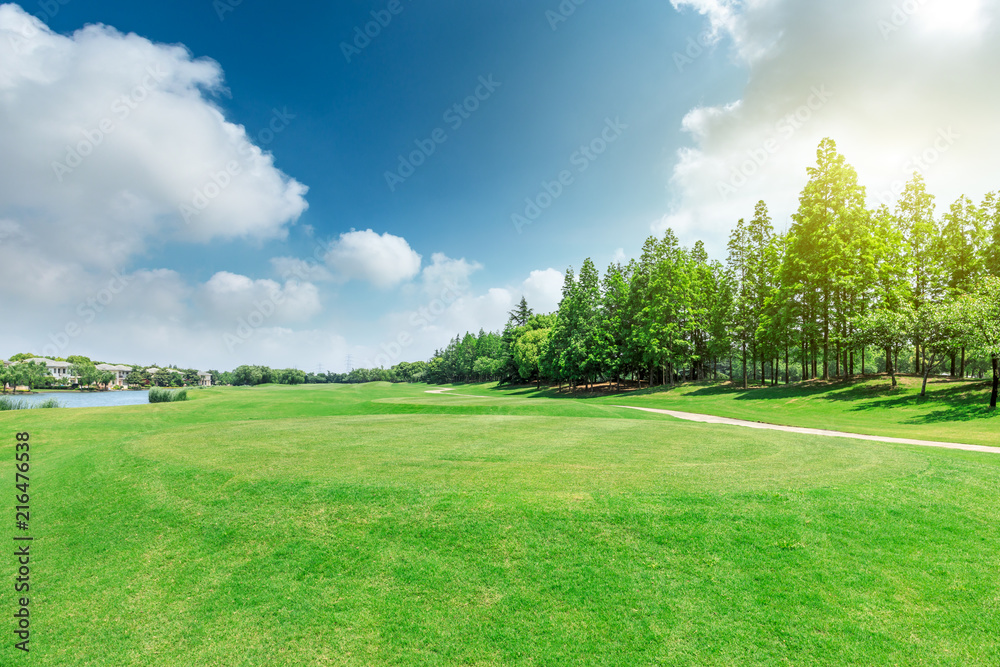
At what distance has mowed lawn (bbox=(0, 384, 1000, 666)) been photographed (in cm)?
483

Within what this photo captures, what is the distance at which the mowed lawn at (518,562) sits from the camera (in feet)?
15.9

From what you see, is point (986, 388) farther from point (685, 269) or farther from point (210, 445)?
point (210, 445)

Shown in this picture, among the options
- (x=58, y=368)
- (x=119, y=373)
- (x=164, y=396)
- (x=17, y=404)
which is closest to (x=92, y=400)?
(x=164, y=396)

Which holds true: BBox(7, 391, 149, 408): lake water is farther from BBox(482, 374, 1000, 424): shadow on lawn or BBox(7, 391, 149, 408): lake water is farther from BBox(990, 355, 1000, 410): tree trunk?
BBox(990, 355, 1000, 410): tree trunk

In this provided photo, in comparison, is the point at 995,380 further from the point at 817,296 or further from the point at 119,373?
the point at 119,373

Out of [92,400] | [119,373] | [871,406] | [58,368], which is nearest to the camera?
[871,406]

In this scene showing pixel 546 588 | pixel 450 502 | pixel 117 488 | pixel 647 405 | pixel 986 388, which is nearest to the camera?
pixel 546 588

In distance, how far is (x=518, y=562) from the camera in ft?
19.8

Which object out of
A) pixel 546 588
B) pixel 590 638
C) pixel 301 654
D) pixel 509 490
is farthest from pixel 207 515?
pixel 590 638

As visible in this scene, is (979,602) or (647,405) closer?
(979,602)

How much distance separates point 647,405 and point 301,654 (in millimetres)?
35739

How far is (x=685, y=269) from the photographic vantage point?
49.7m

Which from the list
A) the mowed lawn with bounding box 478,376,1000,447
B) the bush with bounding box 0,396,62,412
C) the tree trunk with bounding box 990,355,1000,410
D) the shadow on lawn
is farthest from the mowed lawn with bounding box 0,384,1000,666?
the bush with bounding box 0,396,62,412

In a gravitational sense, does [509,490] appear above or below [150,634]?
above
